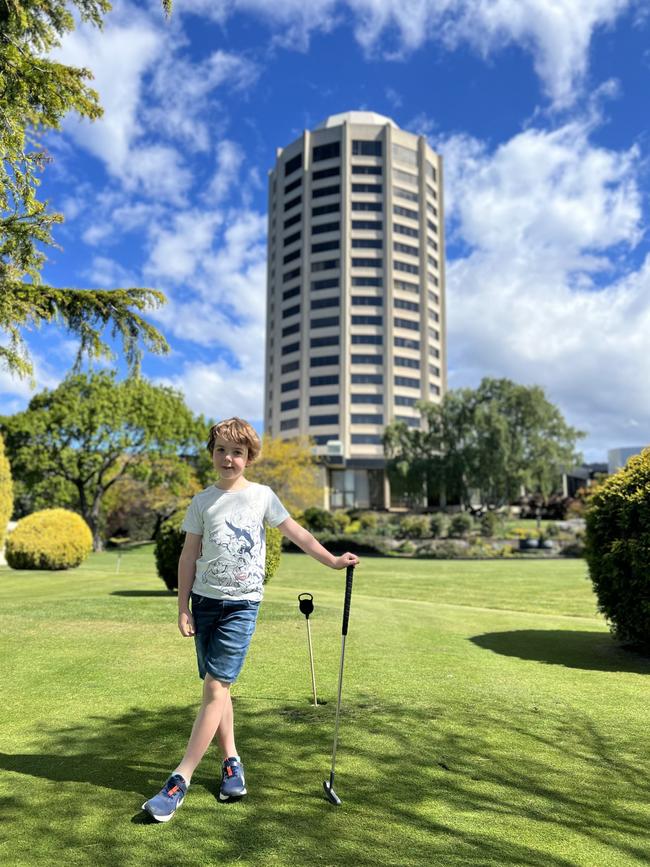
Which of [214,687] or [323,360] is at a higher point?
[323,360]

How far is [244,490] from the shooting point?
3631mm

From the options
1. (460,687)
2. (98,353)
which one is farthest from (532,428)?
(460,687)

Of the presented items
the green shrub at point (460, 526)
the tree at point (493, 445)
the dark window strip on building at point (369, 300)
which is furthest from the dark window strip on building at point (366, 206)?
the green shrub at point (460, 526)

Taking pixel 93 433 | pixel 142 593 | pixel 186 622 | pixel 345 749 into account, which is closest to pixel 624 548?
pixel 345 749

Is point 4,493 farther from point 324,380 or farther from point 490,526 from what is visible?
point 324,380

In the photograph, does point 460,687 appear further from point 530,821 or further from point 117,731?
point 117,731

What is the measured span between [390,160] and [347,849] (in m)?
104

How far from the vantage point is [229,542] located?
11.4 feet

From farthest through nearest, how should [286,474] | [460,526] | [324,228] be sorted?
[324,228], [286,474], [460,526]

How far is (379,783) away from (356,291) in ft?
305

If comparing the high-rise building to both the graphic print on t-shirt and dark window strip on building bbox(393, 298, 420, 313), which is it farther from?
the graphic print on t-shirt

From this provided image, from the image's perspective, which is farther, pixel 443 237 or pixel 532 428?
pixel 443 237

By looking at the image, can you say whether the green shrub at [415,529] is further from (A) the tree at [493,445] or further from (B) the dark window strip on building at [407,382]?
(B) the dark window strip on building at [407,382]

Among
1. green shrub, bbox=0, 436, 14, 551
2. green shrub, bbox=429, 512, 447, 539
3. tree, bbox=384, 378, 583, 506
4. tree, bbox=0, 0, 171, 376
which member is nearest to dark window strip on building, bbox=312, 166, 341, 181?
tree, bbox=384, 378, 583, 506
